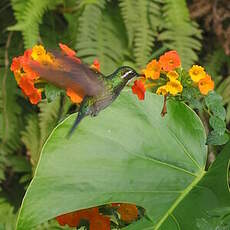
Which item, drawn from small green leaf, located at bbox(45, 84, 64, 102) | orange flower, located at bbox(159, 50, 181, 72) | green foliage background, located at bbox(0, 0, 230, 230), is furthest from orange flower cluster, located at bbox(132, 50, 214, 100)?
green foliage background, located at bbox(0, 0, 230, 230)

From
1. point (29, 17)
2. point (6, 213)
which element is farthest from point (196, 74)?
point (6, 213)

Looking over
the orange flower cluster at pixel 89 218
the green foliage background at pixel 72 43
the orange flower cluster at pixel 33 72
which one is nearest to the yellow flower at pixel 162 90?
the orange flower cluster at pixel 33 72

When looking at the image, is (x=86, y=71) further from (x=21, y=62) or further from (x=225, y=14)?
(x=225, y=14)

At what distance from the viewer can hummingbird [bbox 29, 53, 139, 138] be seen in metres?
0.81

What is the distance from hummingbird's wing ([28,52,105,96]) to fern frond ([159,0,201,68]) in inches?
49.5

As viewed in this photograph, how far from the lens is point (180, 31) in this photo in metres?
2.11

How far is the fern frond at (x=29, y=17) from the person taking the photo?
6.29 ft

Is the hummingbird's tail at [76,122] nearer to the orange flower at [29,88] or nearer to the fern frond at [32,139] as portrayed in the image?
the orange flower at [29,88]

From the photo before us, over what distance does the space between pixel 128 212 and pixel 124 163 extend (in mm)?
77

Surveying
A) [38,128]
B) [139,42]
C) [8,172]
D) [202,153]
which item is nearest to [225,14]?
[139,42]

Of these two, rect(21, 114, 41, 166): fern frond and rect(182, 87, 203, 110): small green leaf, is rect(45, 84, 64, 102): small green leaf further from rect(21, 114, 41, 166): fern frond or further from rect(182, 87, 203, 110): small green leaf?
rect(21, 114, 41, 166): fern frond

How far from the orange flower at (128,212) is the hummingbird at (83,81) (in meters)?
0.16

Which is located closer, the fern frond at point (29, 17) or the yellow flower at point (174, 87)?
the yellow flower at point (174, 87)

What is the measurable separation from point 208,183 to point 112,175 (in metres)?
0.15
